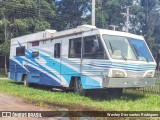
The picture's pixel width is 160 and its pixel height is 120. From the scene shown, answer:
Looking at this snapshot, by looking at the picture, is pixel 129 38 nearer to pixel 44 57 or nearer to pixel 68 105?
pixel 68 105

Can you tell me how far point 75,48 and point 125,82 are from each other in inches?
124

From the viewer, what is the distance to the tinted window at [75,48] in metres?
14.4

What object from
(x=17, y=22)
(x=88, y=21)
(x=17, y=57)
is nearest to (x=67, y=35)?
(x=17, y=57)

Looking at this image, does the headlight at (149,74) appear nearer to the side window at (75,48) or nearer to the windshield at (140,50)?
the windshield at (140,50)

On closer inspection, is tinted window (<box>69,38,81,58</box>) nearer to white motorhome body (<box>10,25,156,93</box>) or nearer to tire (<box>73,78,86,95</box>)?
white motorhome body (<box>10,25,156,93</box>)

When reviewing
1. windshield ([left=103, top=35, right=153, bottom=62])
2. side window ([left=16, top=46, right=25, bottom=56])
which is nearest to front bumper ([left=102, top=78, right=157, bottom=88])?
windshield ([left=103, top=35, right=153, bottom=62])

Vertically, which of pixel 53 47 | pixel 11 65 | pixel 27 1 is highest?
pixel 27 1

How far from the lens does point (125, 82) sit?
41.2ft

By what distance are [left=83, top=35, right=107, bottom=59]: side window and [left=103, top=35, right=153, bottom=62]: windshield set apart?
0.28 meters

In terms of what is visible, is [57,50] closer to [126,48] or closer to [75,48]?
[75,48]

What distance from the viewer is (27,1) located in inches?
1535

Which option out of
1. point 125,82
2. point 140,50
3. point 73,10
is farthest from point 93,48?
point 73,10

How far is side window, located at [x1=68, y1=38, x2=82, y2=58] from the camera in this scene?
47.3ft

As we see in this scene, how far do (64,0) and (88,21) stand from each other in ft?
17.1
